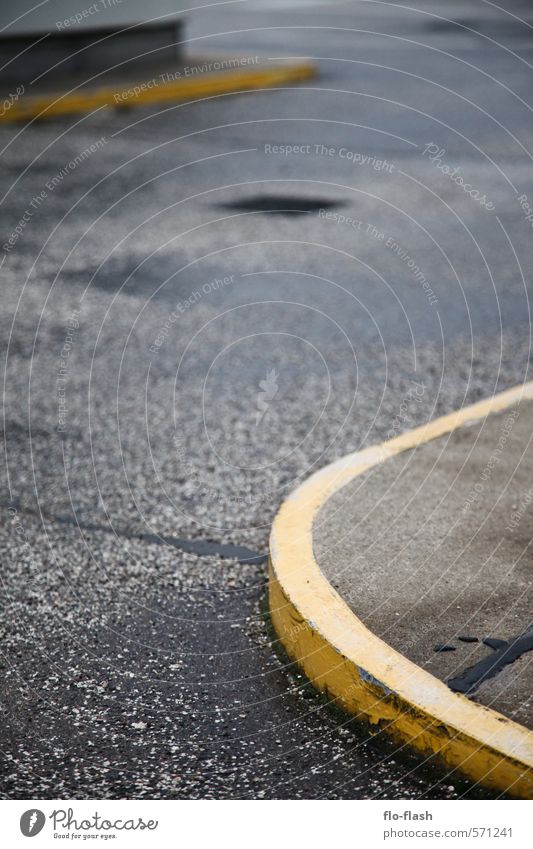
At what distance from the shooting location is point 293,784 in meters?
2.76

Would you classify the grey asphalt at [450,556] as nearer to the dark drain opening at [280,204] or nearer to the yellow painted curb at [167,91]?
the dark drain opening at [280,204]

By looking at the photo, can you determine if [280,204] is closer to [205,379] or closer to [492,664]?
[205,379]

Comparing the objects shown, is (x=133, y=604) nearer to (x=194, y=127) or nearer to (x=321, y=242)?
(x=321, y=242)

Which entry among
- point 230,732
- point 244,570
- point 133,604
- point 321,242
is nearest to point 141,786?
point 230,732

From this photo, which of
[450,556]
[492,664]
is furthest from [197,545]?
[492,664]

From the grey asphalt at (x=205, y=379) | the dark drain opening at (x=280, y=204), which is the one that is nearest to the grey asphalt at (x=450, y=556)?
the grey asphalt at (x=205, y=379)

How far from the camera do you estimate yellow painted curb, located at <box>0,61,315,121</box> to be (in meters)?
13.2

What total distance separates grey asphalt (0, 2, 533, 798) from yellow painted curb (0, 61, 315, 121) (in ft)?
2.16

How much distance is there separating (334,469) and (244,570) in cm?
57

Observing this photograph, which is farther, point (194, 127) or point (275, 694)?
point (194, 127)

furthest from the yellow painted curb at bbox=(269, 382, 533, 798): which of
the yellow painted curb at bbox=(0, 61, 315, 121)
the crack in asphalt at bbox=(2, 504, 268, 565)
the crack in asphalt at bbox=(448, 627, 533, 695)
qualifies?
the yellow painted curb at bbox=(0, 61, 315, 121)

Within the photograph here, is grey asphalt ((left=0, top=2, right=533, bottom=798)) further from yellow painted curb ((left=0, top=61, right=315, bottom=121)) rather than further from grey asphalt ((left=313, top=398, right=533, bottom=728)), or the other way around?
yellow painted curb ((left=0, top=61, right=315, bottom=121))

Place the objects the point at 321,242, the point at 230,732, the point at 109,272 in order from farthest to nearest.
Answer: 1. the point at 321,242
2. the point at 109,272
3. the point at 230,732

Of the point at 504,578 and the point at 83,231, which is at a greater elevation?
the point at 83,231
